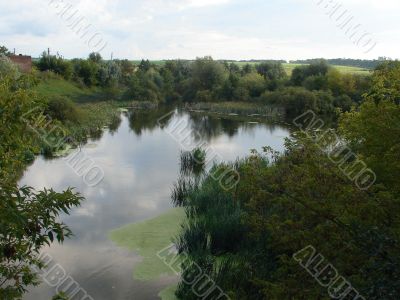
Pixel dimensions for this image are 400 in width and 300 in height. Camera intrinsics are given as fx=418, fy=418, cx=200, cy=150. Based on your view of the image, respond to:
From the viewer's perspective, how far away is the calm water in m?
8.03

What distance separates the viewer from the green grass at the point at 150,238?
836 cm

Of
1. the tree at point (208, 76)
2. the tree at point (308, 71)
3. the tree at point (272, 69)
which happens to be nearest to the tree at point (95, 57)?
the tree at point (208, 76)

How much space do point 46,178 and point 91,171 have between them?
2.01m

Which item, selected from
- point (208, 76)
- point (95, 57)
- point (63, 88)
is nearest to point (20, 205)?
point (63, 88)

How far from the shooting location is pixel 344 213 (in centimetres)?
475

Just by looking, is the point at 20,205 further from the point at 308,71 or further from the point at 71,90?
the point at 308,71

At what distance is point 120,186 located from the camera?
47.8ft

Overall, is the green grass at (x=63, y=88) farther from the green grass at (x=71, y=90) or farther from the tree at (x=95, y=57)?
→ the tree at (x=95, y=57)

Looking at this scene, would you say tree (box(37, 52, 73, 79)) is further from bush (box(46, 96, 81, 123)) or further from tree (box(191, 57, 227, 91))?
bush (box(46, 96, 81, 123))

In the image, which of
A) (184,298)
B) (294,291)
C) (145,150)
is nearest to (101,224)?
(184,298)

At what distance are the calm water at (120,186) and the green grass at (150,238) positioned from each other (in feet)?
0.73

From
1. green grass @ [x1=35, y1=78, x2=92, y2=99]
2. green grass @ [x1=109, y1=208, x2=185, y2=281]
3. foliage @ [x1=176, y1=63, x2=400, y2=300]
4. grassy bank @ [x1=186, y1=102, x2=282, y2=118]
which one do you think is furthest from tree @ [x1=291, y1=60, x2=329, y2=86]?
foliage @ [x1=176, y1=63, x2=400, y2=300]

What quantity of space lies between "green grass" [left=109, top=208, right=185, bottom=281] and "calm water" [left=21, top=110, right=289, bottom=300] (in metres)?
0.22

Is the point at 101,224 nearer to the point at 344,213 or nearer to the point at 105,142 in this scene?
the point at 344,213
